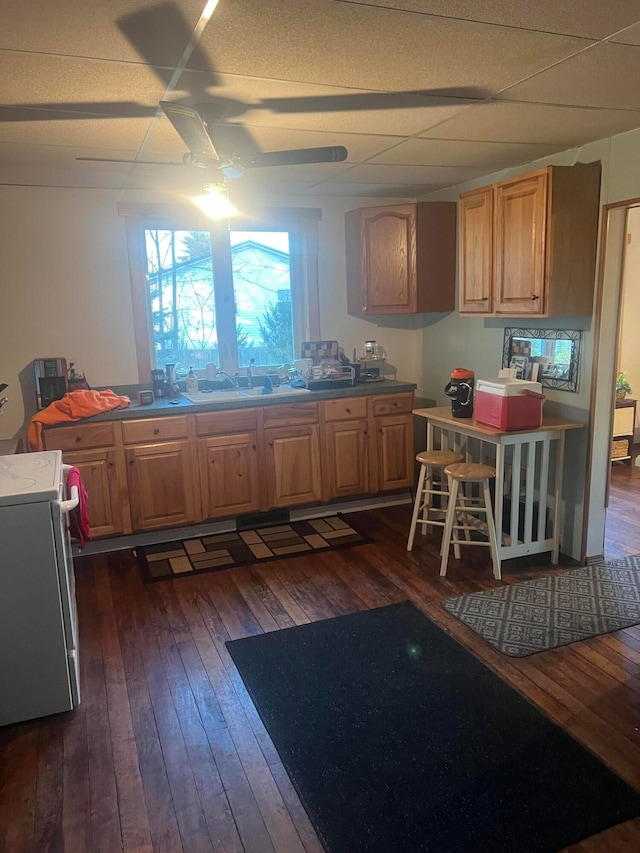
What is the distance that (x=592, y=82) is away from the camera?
7.38 ft

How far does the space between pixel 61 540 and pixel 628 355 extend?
5434 millimetres

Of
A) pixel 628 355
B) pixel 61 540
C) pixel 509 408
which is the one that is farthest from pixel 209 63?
pixel 628 355

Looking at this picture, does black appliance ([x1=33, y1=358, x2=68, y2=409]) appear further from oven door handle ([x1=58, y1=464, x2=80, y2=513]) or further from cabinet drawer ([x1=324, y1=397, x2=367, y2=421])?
cabinet drawer ([x1=324, y1=397, x2=367, y2=421])

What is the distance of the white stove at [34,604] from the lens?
230 cm

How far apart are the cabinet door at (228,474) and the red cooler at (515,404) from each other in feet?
5.31

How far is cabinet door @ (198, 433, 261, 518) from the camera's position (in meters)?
4.06

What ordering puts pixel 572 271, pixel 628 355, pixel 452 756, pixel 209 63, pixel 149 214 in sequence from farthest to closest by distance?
pixel 628 355, pixel 149 214, pixel 572 271, pixel 452 756, pixel 209 63

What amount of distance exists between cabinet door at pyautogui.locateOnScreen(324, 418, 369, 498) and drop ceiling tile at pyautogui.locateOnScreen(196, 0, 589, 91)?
252 cm

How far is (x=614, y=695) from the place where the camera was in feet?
7.97

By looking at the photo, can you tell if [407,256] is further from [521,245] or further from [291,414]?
[291,414]

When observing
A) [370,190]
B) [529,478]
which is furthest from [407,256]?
[529,478]

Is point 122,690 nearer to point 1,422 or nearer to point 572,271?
point 1,422

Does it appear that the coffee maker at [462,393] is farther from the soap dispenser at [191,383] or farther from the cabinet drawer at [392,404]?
the soap dispenser at [191,383]

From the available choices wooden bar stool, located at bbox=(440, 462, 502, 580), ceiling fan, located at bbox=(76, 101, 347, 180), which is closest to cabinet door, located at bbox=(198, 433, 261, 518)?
wooden bar stool, located at bbox=(440, 462, 502, 580)
